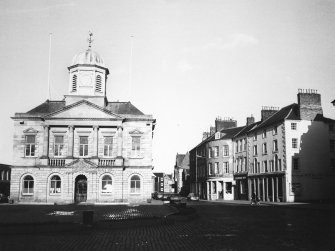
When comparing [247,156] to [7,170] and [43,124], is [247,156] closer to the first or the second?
[43,124]

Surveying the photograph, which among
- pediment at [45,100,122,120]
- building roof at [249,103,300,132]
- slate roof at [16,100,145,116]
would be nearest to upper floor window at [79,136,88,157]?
pediment at [45,100,122,120]

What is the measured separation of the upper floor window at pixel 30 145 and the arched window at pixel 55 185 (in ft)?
14.0

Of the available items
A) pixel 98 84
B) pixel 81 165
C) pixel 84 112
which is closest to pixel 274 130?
pixel 98 84

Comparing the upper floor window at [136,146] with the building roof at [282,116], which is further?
the building roof at [282,116]

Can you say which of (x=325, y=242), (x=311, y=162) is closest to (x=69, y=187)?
(x=311, y=162)

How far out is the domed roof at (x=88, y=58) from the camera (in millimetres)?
50688

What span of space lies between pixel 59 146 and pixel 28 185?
6.01 m

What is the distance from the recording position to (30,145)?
1850 inches

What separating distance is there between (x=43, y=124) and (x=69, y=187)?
8658 millimetres

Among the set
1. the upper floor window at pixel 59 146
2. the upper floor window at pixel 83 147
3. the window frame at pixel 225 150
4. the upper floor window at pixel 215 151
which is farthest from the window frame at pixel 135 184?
the upper floor window at pixel 215 151

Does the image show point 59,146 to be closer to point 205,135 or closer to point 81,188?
point 81,188

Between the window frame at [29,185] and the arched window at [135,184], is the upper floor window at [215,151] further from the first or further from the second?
the window frame at [29,185]

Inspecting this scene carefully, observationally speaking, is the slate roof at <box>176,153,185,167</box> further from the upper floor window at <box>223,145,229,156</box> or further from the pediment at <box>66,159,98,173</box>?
the pediment at <box>66,159,98,173</box>

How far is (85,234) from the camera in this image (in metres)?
17.3
